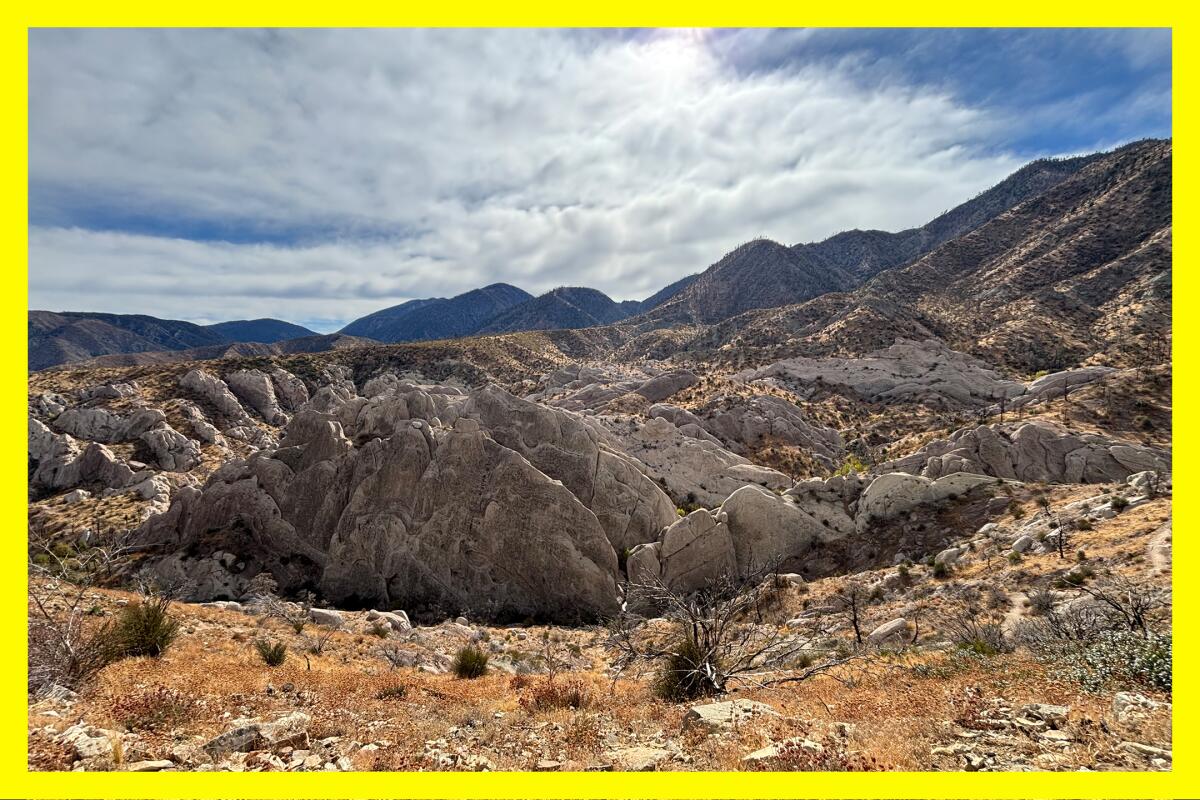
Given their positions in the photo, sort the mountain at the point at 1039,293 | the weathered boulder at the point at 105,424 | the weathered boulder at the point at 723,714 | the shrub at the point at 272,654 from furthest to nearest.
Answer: the mountain at the point at 1039,293
the weathered boulder at the point at 105,424
the shrub at the point at 272,654
the weathered boulder at the point at 723,714

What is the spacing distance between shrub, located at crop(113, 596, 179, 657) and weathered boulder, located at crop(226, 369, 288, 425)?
7228 centimetres

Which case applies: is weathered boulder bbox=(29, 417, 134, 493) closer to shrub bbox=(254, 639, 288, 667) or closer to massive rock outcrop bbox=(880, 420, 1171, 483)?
shrub bbox=(254, 639, 288, 667)

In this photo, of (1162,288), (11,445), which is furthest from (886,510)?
(1162,288)

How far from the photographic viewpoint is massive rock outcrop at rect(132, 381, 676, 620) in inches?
947

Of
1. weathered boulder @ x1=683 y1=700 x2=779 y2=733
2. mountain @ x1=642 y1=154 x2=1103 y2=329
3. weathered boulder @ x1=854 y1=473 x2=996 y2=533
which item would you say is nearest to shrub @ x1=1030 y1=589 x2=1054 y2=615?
weathered boulder @ x1=683 y1=700 x2=779 y2=733

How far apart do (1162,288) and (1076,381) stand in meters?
42.8

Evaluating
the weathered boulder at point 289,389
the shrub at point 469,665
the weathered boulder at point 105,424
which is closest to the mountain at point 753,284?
the weathered boulder at point 289,389

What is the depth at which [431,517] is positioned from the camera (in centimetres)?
2594

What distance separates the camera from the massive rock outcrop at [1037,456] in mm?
27547

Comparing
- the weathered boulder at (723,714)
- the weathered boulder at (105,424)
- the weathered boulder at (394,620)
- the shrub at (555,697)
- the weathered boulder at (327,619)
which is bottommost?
the weathered boulder at (394,620)

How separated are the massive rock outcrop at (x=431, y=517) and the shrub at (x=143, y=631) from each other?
13.8 metres

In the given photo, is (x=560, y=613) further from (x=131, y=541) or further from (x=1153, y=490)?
(x=131, y=541)

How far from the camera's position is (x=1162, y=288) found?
6725 centimetres

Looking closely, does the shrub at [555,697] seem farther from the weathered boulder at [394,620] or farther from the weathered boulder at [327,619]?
the weathered boulder at [327,619]
